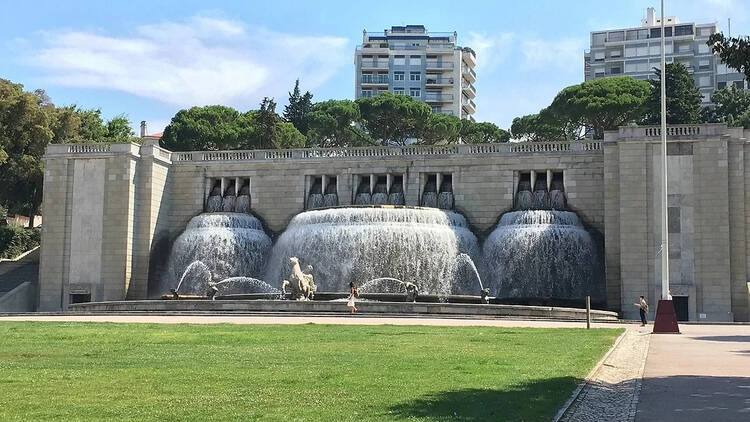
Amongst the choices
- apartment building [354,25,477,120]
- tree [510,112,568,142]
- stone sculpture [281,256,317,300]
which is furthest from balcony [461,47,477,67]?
stone sculpture [281,256,317,300]

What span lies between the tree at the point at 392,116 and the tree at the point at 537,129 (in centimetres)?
1022

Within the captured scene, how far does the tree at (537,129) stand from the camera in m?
86.3

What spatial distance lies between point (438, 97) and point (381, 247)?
268ft

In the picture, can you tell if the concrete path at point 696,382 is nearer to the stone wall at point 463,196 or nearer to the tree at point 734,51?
the tree at point 734,51

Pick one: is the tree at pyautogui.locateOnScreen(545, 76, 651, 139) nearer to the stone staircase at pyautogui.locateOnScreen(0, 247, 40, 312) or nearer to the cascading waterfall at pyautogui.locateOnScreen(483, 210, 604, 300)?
the cascading waterfall at pyautogui.locateOnScreen(483, 210, 604, 300)

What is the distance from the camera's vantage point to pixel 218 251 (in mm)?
51312

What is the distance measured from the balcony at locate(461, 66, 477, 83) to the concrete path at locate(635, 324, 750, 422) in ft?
352

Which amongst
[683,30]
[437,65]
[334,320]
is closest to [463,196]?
[334,320]

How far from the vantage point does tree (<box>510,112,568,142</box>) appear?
86312 mm

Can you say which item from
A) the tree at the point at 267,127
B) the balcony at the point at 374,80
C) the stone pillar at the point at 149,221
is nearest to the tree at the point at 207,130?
the tree at the point at 267,127

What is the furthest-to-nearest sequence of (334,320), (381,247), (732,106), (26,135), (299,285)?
(732,106), (26,135), (381,247), (299,285), (334,320)

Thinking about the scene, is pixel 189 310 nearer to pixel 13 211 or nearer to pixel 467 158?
pixel 467 158

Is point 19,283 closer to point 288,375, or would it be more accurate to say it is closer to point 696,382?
point 288,375

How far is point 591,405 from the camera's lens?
11664 mm
